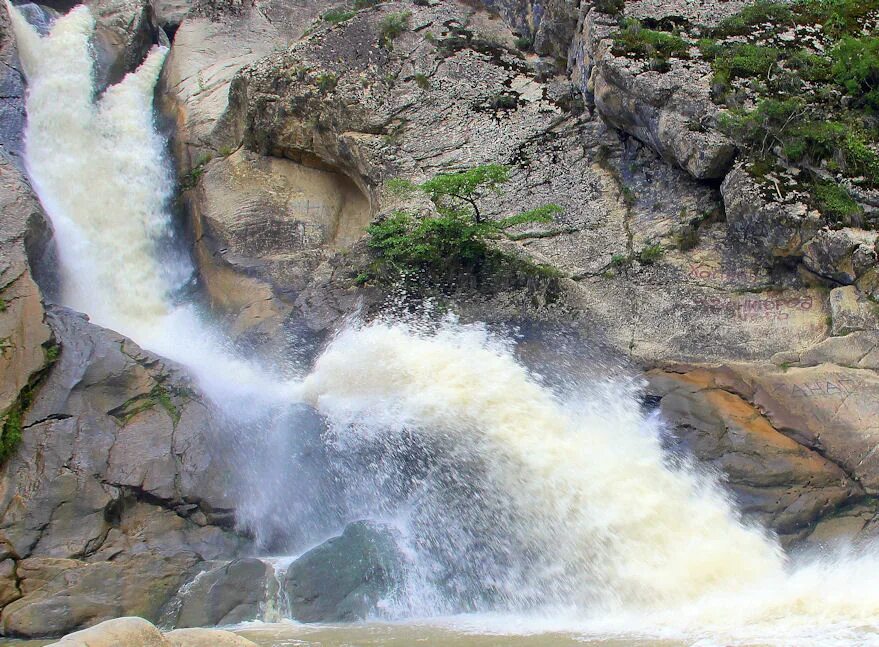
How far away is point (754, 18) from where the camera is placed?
1395 centimetres

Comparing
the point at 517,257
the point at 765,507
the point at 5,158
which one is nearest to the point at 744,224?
the point at 517,257

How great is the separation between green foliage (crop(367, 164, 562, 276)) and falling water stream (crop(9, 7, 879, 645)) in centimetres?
133

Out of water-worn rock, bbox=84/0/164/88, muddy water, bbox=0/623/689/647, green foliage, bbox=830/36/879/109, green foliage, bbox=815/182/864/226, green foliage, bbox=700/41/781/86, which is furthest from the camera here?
water-worn rock, bbox=84/0/164/88

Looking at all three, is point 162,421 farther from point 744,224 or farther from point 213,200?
point 744,224

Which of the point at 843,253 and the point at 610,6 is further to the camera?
the point at 610,6

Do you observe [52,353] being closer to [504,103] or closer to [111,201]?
[111,201]

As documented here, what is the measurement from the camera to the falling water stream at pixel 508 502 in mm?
7844

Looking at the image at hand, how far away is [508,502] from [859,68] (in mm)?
9174

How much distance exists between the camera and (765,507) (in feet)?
31.6

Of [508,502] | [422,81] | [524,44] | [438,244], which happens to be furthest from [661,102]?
[508,502]

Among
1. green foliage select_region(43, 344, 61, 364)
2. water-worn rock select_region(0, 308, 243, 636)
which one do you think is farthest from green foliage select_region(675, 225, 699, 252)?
green foliage select_region(43, 344, 61, 364)

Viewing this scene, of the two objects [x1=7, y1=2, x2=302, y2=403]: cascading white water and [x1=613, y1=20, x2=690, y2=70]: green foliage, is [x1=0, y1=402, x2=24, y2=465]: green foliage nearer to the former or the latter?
[x1=7, y1=2, x2=302, y2=403]: cascading white water

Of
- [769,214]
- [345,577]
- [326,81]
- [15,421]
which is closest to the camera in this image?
[345,577]

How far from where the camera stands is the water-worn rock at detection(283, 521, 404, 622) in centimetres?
873
